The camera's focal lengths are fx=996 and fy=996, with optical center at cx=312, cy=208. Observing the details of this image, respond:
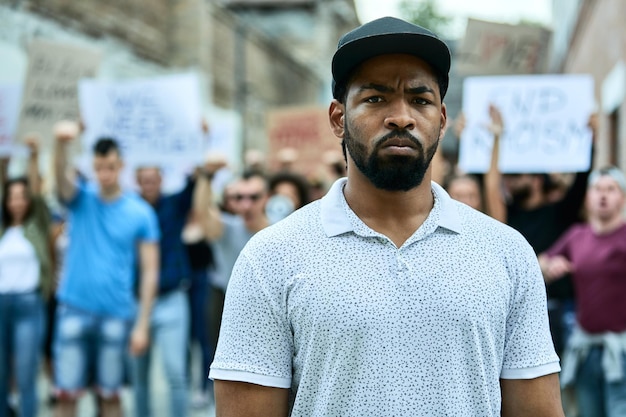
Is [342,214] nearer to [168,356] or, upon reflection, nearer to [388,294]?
[388,294]

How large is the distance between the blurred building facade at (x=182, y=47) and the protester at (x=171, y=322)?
5.45m

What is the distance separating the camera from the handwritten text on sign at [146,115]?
7.94 metres

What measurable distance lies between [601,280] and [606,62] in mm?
7010

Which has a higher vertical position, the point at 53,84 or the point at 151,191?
the point at 53,84

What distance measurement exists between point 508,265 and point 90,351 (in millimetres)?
4217

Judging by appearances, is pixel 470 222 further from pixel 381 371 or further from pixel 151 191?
pixel 151 191

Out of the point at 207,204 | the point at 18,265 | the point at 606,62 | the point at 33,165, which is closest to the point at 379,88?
the point at 207,204

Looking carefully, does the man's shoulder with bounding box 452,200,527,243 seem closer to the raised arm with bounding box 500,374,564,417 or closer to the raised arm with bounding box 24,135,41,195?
the raised arm with bounding box 500,374,564,417

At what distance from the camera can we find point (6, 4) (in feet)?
39.4

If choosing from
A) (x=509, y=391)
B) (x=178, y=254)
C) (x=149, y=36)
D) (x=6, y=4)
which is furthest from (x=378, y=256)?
(x=149, y=36)

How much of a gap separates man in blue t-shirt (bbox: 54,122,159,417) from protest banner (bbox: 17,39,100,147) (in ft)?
5.17

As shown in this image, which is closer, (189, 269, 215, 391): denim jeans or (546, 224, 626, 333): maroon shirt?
(546, 224, 626, 333): maroon shirt

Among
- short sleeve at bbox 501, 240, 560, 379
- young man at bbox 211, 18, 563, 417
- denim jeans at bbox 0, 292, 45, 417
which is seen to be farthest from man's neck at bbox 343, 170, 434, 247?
denim jeans at bbox 0, 292, 45, 417

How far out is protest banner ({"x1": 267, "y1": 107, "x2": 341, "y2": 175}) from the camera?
44.5 feet
